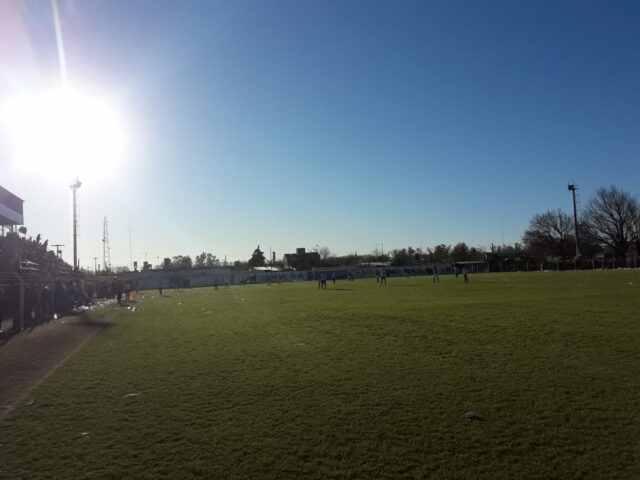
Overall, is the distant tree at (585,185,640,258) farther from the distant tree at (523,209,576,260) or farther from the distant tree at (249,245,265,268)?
the distant tree at (249,245,265,268)

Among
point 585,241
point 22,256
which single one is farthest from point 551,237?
point 22,256

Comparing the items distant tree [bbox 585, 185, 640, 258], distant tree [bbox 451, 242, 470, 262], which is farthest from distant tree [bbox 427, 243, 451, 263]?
distant tree [bbox 585, 185, 640, 258]

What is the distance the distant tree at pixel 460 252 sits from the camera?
168750mm

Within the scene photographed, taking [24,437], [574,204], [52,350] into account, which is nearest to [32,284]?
[52,350]

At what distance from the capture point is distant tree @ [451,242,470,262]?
169m

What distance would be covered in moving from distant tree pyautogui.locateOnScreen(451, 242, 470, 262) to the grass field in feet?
522

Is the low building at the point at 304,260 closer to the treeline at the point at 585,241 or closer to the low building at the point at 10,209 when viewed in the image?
the treeline at the point at 585,241

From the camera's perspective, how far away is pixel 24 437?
656 cm

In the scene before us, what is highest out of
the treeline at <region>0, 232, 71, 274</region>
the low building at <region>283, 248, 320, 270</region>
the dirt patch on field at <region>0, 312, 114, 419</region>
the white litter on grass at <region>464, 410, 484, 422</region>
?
the low building at <region>283, 248, 320, 270</region>

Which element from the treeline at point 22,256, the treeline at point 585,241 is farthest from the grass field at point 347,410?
the treeline at point 585,241

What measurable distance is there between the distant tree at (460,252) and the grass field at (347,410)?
522 ft

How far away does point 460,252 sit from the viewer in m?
171

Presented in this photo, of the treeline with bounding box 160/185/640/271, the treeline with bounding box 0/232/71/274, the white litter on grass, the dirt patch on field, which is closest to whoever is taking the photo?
the white litter on grass

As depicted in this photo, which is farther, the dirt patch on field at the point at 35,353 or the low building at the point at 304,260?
the low building at the point at 304,260
